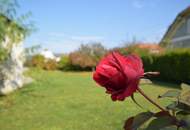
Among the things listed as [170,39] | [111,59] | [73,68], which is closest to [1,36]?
[111,59]

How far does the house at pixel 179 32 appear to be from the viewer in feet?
133

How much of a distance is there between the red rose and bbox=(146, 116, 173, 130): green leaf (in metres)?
0.19

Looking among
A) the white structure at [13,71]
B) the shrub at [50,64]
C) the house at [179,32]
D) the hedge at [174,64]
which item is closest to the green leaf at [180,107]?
the white structure at [13,71]

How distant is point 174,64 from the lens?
23203 mm

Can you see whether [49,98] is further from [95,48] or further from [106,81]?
[95,48]

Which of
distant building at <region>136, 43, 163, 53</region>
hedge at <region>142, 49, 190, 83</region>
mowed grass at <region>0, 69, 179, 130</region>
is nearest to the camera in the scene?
mowed grass at <region>0, 69, 179, 130</region>

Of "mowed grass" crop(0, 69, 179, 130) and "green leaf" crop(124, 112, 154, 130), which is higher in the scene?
"green leaf" crop(124, 112, 154, 130)

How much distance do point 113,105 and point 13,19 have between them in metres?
5.01

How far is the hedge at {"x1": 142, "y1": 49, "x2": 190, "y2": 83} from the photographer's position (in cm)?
2132

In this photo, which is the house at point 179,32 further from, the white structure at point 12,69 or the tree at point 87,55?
the white structure at point 12,69

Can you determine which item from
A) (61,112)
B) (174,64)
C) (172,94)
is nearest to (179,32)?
(174,64)

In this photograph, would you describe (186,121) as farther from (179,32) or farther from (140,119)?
(179,32)

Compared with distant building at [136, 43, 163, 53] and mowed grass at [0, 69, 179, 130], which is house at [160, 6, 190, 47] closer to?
distant building at [136, 43, 163, 53]

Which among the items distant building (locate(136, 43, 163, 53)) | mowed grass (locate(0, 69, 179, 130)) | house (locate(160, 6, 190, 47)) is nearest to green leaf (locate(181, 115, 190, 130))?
mowed grass (locate(0, 69, 179, 130))
